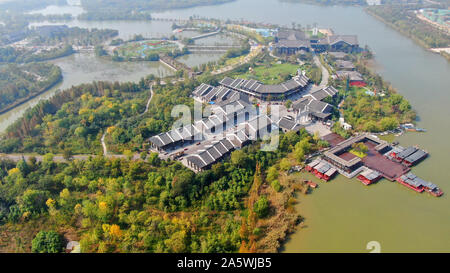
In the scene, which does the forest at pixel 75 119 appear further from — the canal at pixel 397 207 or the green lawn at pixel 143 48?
the green lawn at pixel 143 48

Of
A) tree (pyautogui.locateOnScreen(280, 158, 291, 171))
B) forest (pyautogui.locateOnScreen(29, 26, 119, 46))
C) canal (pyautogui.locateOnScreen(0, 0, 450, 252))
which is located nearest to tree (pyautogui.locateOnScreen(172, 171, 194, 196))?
tree (pyautogui.locateOnScreen(280, 158, 291, 171))

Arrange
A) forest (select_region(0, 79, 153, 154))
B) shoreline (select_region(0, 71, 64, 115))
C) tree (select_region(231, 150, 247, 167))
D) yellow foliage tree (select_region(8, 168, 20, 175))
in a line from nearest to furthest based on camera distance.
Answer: tree (select_region(231, 150, 247, 167)) < yellow foliage tree (select_region(8, 168, 20, 175)) < forest (select_region(0, 79, 153, 154)) < shoreline (select_region(0, 71, 64, 115))

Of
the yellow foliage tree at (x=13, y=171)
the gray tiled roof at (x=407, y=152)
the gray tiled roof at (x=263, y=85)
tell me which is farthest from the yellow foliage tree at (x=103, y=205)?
the gray tiled roof at (x=407, y=152)

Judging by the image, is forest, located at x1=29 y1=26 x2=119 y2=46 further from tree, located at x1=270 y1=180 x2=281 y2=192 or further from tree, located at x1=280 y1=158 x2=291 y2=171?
tree, located at x1=270 y1=180 x2=281 y2=192

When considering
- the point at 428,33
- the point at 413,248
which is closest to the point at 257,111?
the point at 413,248

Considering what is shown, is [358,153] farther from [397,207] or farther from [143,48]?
[143,48]
